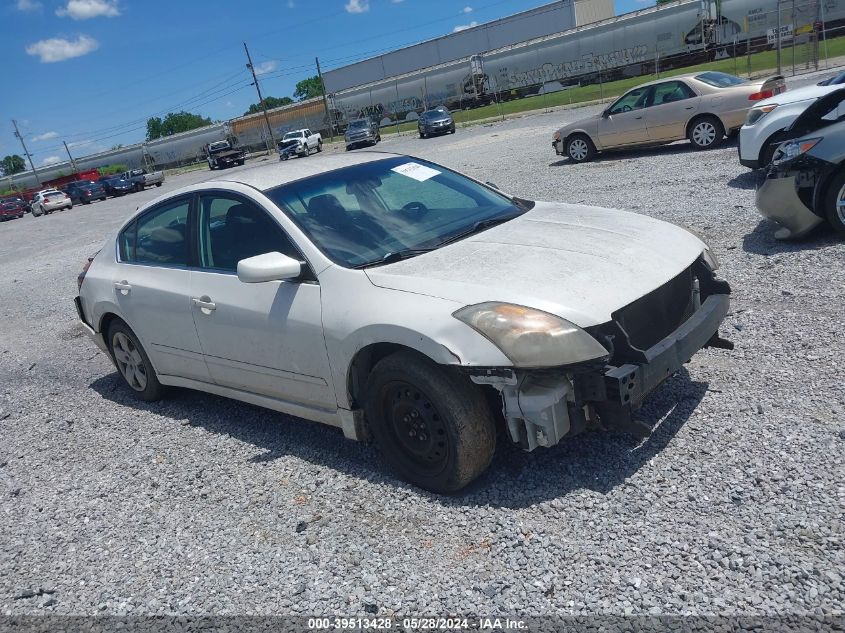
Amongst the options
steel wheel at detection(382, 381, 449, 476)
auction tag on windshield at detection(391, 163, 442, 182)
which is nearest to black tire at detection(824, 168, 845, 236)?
auction tag on windshield at detection(391, 163, 442, 182)

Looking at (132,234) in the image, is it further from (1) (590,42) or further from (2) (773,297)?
(1) (590,42)

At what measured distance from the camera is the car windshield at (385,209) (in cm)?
402

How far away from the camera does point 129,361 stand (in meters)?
5.68

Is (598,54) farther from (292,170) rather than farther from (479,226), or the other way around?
(479,226)

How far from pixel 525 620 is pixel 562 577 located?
274 mm

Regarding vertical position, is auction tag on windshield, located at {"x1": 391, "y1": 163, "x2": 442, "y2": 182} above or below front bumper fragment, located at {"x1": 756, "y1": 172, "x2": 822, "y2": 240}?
above

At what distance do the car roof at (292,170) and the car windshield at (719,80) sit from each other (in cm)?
1170

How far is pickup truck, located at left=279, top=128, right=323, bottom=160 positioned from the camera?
44.8 metres

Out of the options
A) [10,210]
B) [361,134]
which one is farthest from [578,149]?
[10,210]

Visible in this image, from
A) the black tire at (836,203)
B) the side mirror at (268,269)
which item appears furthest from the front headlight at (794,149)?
the side mirror at (268,269)

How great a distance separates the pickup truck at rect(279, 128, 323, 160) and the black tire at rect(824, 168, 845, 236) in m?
39.5

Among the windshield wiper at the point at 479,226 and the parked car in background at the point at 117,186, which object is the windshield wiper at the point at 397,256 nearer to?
the windshield wiper at the point at 479,226

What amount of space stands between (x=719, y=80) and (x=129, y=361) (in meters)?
13.5

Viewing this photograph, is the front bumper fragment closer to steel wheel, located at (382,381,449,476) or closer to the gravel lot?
the gravel lot
